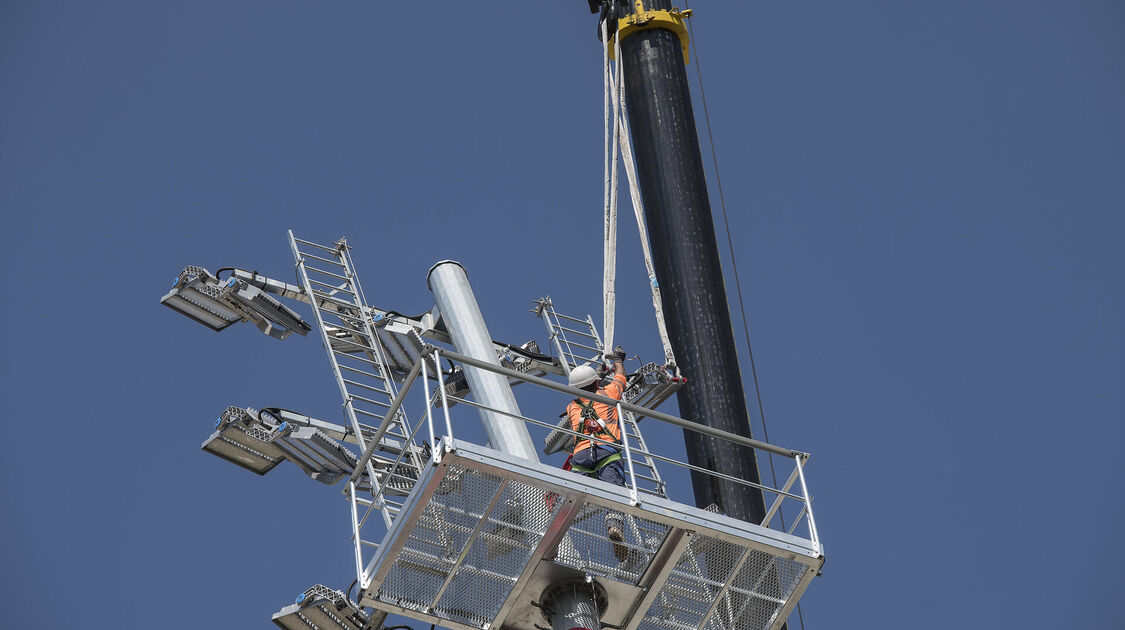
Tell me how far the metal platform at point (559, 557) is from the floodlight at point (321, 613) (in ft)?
15.5

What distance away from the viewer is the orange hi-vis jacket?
611 inches

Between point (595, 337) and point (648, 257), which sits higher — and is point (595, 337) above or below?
above

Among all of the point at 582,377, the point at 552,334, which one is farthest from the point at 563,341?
the point at 582,377

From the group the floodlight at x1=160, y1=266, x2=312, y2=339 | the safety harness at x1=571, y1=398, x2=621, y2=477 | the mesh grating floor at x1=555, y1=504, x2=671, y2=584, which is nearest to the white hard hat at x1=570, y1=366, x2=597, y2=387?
the safety harness at x1=571, y1=398, x2=621, y2=477

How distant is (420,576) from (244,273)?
9575 mm

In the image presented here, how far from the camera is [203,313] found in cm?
2272

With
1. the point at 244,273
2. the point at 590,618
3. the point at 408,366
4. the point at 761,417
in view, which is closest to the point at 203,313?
the point at 244,273

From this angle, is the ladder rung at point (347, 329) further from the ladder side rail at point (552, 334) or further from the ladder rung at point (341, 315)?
the ladder side rail at point (552, 334)

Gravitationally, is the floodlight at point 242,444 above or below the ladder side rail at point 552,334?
below

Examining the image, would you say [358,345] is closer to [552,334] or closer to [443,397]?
[552,334]

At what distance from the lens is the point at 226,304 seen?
2267 cm

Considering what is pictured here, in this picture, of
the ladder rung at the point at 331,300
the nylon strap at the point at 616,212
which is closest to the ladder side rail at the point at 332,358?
the ladder rung at the point at 331,300

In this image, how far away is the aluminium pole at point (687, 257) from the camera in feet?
57.7

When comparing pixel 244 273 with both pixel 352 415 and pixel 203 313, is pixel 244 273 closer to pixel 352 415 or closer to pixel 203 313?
pixel 203 313
